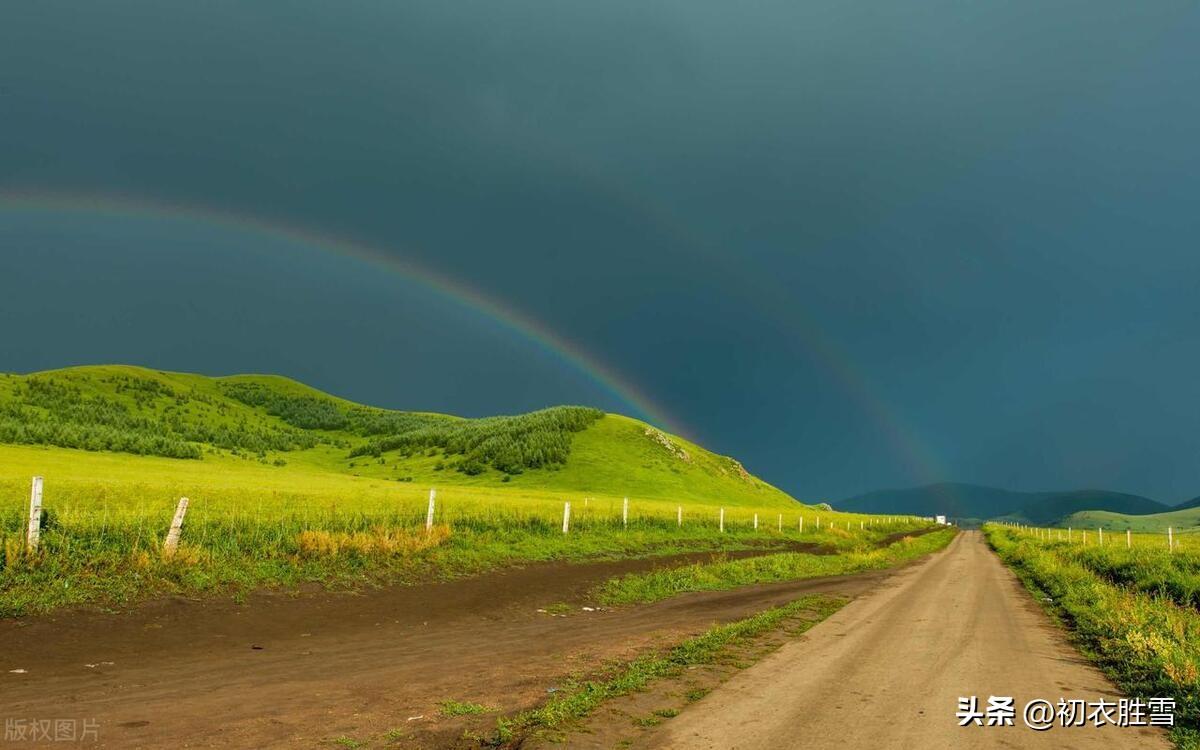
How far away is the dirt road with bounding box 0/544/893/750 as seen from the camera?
843cm

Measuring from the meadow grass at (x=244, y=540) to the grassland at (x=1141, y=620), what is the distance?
18926mm

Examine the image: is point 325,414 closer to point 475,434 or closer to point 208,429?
point 208,429

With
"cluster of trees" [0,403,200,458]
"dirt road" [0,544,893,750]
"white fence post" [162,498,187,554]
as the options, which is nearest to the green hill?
"cluster of trees" [0,403,200,458]

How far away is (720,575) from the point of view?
2675cm

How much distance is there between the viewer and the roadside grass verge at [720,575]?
Answer: 22.4 metres

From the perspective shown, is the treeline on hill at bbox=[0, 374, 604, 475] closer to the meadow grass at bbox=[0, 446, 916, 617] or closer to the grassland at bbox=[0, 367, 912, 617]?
the grassland at bbox=[0, 367, 912, 617]

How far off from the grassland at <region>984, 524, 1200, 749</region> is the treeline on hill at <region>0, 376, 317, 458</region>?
86.0m

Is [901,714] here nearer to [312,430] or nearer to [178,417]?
[178,417]

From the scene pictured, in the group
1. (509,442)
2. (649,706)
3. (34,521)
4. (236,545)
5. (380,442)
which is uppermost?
(509,442)

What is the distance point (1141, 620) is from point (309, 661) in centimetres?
1794

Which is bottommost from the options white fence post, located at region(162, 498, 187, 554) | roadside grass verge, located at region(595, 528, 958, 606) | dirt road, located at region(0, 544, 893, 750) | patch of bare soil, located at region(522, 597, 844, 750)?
roadside grass verge, located at region(595, 528, 958, 606)

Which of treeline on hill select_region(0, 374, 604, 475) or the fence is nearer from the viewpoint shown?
the fence

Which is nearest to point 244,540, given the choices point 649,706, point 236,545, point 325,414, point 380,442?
point 236,545

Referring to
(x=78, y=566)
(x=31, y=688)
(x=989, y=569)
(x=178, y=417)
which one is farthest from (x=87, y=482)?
(x=178, y=417)
